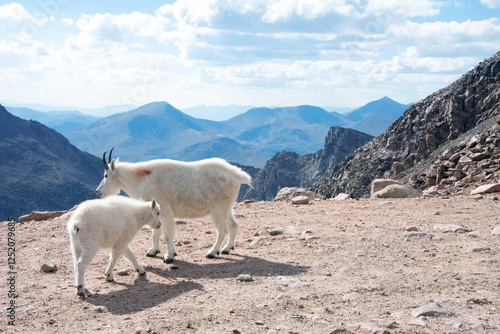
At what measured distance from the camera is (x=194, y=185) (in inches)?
454

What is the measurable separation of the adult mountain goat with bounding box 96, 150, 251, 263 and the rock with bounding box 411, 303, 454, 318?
212 inches

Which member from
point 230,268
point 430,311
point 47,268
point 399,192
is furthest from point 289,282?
point 399,192

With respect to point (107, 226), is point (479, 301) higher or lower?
lower

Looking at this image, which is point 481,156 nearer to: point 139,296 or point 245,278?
point 245,278

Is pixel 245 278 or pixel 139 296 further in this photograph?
pixel 245 278

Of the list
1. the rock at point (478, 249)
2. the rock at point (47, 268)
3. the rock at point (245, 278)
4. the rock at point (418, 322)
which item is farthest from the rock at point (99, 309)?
the rock at point (478, 249)

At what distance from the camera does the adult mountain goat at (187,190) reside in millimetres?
11492

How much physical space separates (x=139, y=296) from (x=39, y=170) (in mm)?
144064

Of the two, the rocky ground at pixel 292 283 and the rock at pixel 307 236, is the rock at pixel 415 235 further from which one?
the rock at pixel 307 236

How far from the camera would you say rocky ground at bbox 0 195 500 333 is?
7055 mm

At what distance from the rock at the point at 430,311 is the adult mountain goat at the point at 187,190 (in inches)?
212

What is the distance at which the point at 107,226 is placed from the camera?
9.38m

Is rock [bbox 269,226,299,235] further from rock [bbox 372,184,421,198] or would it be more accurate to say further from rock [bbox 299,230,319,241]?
rock [bbox 372,184,421,198]

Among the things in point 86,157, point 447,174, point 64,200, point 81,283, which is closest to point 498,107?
point 447,174
